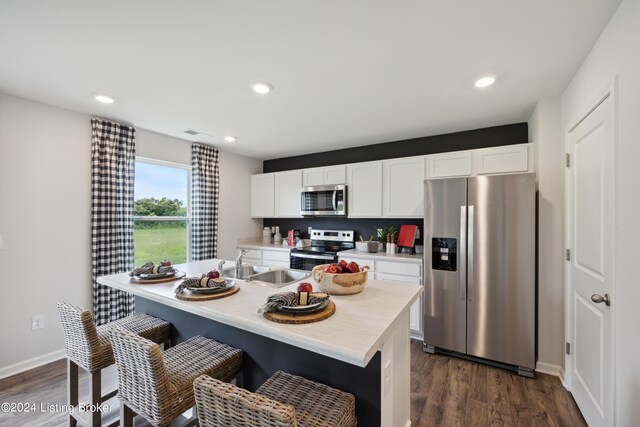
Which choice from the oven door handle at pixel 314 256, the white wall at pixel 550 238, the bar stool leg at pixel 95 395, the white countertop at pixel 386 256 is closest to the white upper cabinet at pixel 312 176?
the oven door handle at pixel 314 256

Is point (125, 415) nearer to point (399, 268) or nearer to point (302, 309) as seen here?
point (302, 309)

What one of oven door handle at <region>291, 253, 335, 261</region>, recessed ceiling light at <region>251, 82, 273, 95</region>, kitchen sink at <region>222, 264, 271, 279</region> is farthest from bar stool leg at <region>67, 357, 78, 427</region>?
oven door handle at <region>291, 253, 335, 261</region>

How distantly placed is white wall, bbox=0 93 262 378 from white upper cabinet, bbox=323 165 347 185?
111 inches

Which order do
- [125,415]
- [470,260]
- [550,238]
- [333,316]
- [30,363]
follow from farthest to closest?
[470,260] → [30,363] → [550,238] → [125,415] → [333,316]

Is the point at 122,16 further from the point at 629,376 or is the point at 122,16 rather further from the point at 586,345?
the point at 586,345

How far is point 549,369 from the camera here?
2.41 m

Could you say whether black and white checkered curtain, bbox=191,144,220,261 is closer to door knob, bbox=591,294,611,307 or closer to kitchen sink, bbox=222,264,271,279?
kitchen sink, bbox=222,264,271,279

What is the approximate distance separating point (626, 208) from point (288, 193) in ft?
12.3

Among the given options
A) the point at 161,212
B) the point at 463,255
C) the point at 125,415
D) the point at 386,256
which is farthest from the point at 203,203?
the point at 463,255

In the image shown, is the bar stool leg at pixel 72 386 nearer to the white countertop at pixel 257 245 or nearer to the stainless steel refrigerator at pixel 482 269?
the white countertop at pixel 257 245

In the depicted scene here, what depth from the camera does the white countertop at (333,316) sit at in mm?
999

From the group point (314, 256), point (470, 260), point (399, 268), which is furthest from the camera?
point (314, 256)

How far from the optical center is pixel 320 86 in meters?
2.23

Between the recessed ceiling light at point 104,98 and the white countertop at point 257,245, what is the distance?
2583 millimetres
